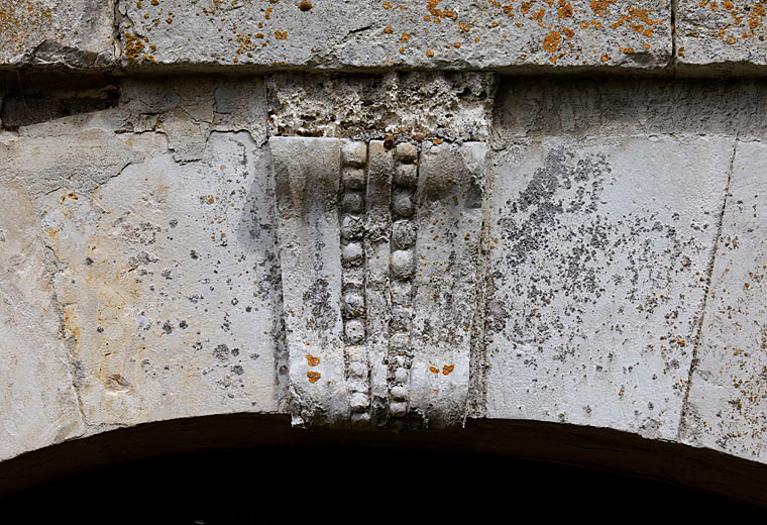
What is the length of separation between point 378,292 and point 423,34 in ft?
1.19

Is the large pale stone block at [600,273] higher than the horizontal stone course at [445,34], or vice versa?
the horizontal stone course at [445,34]

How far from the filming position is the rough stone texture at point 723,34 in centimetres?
146

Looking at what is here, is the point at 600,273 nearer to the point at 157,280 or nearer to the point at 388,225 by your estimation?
the point at 388,225

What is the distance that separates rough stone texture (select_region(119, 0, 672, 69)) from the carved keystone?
0.13m

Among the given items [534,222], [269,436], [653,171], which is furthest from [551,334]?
[269,436]

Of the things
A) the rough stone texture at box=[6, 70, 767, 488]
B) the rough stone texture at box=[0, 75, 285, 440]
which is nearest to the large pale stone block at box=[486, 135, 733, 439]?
the rough stone texture at box=[6, 70, 767, 488]

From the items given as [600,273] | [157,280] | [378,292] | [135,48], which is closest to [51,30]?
[135,48]

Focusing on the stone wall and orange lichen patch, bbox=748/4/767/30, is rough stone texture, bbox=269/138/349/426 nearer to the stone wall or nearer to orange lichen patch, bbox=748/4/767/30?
the stone wall

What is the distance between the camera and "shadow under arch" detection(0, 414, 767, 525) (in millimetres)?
1765

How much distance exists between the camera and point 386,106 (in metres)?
1.47

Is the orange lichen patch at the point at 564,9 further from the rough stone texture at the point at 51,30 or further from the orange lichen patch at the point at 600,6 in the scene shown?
the rough stone texture at the point at 51,30

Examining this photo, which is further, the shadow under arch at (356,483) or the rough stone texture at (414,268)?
the shadow under arch at (356,483)

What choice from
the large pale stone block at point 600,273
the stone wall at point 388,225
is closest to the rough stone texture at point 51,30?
the stone wall at point 388,225

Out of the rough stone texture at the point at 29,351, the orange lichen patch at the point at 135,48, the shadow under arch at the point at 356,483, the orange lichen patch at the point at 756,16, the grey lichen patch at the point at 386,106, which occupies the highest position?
the orange lichen patch at the point at 756,16
